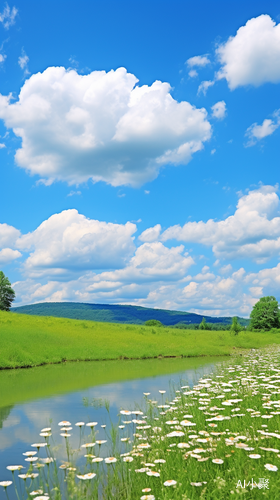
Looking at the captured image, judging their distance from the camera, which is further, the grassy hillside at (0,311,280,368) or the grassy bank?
the grassy hillside at (0,311,280,368)

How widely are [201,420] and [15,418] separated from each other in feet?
21.9

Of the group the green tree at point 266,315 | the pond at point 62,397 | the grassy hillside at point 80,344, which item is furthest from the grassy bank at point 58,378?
the green tree at point 266,315

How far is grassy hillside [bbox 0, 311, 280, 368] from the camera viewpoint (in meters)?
30.5

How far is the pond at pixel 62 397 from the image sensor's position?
10602 mm

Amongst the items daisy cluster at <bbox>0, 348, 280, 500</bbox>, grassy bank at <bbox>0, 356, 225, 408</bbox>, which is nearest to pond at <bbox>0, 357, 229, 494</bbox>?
grassy bank at <bbox>0, 356, 225, 408</bbox>

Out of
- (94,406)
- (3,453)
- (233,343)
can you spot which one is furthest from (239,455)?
(233,343)

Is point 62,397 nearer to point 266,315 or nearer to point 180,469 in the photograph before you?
point 180,469

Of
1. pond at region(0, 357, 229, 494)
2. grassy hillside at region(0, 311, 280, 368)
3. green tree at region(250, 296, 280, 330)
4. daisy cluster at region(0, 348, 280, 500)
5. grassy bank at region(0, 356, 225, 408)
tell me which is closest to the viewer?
daisy cluster at region(0, 348, 280, 500)

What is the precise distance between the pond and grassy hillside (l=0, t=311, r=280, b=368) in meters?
3.46

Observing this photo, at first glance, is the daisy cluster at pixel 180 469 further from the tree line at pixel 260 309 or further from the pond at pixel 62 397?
the tree line at pixel 260 309

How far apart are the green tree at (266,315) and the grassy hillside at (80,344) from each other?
39.4 m

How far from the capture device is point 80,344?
37.4 meters

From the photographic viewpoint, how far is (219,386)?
12.2 meters

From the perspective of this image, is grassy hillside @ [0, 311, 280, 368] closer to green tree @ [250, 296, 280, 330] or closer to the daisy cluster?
the daisy cluster
